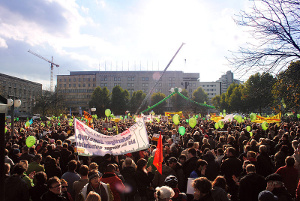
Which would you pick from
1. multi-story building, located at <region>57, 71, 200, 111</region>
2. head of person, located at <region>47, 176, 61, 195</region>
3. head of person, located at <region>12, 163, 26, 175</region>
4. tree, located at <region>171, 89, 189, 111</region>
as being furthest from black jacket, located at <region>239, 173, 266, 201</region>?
multi-story building, located at <region>57, 71, 200, 111</region>

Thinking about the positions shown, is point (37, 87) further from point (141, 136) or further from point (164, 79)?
point (141, 136)

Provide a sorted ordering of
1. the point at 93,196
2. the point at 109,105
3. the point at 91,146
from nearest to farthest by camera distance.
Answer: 1. the point at 93,196
2. the point at 91,146
3. the point at 109,105

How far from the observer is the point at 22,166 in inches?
212

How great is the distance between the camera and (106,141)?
7.62m

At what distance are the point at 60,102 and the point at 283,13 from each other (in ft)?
253

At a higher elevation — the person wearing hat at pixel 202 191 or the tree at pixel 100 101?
the tree at pixel 100 101

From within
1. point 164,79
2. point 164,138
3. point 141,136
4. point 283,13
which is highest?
point 164,79

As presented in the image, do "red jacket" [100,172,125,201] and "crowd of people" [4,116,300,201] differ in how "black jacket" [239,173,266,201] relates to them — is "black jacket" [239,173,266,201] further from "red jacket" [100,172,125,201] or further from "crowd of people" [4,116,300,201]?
"red jacket" [100,172,125,201]

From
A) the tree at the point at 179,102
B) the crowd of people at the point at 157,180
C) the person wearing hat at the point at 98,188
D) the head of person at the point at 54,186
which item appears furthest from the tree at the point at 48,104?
the head of person at the point at 54,186

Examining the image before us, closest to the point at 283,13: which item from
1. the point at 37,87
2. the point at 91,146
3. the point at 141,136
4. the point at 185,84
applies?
the point at 141,136

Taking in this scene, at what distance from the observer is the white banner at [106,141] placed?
7.25 meters

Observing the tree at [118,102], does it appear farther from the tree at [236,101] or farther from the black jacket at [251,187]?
the black jacket at [251,187]

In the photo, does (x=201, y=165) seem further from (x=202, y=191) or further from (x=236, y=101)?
(x=236, y=101)

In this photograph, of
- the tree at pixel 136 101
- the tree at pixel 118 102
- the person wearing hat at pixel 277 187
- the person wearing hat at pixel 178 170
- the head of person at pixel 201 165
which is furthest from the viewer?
the tree at pixel 136 101
